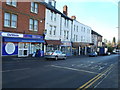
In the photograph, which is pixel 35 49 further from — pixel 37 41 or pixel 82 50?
pixel 82 50

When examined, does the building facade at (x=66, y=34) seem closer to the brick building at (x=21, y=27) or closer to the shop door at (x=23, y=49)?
the brick building at (x=21, y=27)

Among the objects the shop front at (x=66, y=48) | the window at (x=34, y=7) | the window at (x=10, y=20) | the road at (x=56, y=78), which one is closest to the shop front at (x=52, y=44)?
the shop front at (x=66, y=48)

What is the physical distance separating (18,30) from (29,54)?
183 inches

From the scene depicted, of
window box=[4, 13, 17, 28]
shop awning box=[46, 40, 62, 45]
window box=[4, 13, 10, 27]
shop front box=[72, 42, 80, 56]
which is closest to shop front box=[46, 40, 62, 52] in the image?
shop awning box=[46, 40, 62, 45]

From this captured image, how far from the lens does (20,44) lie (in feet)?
73.2

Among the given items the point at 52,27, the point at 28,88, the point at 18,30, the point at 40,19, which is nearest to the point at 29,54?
the point at 18,30

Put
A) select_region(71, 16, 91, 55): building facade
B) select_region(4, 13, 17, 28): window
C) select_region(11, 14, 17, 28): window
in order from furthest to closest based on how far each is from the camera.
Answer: select_region(71, 16, 91, 55): building facade < select_region(11, 14, 17, 28): window < select_region(4, 13, 17, 28): window

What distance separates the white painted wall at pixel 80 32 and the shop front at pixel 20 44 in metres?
17.0

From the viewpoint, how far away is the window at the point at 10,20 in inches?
785

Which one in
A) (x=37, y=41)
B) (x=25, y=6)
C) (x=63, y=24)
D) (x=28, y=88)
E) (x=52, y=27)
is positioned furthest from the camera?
(x=63, y=24)

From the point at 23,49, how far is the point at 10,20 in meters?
5.02

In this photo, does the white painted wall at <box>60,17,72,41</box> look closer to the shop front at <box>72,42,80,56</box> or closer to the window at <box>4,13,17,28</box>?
the shop front at <box>72,42,80,56</box>

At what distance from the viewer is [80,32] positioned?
44.9 meters

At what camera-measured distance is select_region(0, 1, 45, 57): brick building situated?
64.7 ft
